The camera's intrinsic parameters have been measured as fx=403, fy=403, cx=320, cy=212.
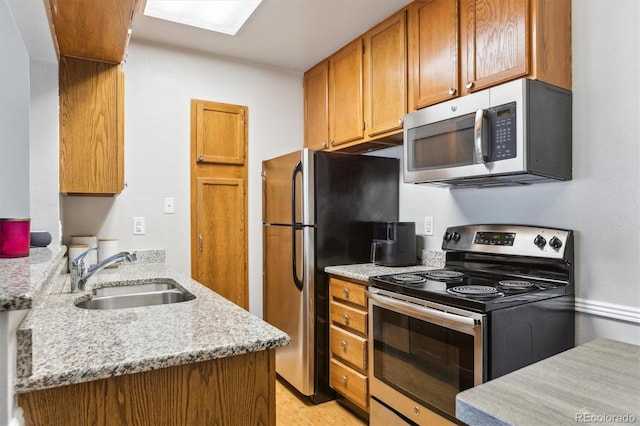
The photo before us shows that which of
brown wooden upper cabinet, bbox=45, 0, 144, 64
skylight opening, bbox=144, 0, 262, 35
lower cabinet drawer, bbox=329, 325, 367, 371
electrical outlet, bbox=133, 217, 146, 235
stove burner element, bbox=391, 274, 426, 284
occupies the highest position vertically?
skylight opening, bbox=144, 0, 262, 35

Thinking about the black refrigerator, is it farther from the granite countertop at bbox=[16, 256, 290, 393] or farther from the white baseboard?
the white baseboard

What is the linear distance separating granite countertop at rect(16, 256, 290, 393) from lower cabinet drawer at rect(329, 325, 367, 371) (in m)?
1.04

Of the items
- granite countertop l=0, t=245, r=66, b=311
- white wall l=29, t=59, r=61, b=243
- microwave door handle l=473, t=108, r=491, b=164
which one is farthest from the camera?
white wall l=29, t=59, r=61, b=243

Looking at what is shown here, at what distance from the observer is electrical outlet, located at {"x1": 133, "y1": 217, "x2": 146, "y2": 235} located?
282 cm

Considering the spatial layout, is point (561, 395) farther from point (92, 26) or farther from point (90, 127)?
point (90, 127)

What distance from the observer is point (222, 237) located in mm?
3104

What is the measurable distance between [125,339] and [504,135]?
1594mm

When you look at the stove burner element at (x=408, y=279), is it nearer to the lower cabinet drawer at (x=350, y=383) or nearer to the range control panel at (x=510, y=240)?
the range control panel at (x=510, y=240)

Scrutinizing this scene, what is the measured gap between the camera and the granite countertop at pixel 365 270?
2240 mm

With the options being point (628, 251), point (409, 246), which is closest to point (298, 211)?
point (409, 246)

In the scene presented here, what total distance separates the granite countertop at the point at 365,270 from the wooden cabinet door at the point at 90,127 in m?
1.36

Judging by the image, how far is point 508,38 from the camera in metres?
1.76

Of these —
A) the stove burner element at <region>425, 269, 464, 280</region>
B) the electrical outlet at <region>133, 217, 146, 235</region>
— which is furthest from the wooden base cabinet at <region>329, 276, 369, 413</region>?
the electrical outlet at <region>133, 217, 146, 235</region>

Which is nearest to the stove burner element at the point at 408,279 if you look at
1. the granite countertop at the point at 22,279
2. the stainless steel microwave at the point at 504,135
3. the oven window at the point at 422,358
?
the oven window at the point at 422,358
